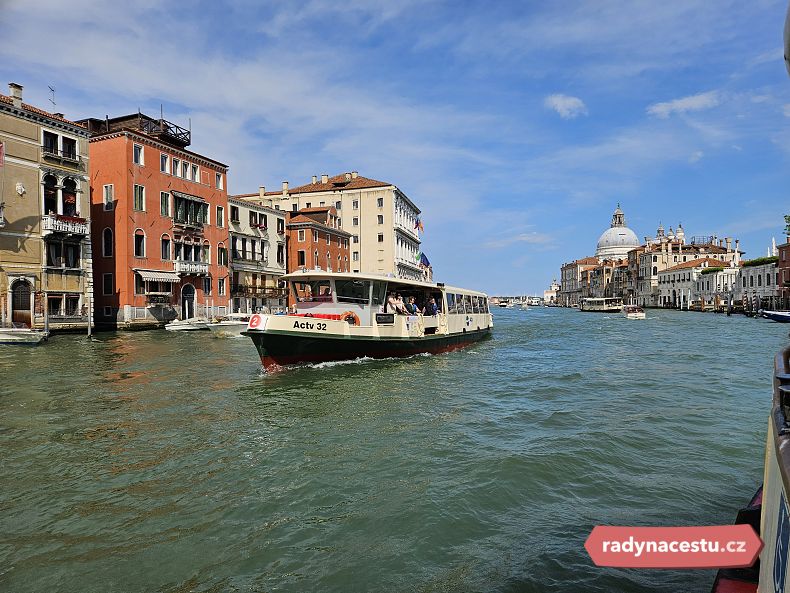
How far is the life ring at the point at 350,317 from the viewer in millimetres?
16469

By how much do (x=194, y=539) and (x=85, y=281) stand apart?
31.4 meters

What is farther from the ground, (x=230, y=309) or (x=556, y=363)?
(x=230, y=309)

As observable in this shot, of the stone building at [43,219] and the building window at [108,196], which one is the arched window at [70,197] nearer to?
the stone building at [43,219]

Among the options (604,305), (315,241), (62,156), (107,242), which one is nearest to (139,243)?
(107,242)

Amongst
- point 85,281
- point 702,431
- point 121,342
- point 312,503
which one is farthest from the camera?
point 85,281

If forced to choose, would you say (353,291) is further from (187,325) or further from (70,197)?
(70,197)

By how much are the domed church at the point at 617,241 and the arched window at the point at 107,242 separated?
145m

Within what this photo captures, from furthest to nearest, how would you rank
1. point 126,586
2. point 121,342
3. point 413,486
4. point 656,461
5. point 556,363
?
point 121,342 < point 556,363 < point 656,461 < point 413,486 < point 126,586

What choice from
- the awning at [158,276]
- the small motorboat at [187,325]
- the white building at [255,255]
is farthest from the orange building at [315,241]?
the small motorboat at [187,325]

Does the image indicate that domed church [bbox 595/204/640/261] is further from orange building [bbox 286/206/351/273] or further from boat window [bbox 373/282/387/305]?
boat window [bbox 373/282/387/305]

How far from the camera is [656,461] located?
714 cm

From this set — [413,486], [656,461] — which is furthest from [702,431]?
[413,486]

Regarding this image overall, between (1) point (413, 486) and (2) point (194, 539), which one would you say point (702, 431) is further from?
(2) point (194, 539)

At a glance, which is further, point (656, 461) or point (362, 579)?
point (656, 461)
